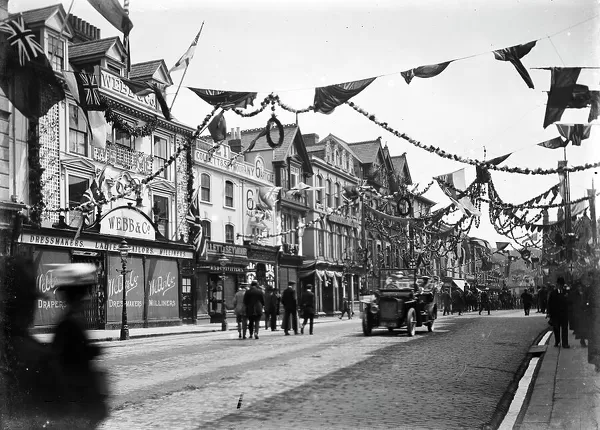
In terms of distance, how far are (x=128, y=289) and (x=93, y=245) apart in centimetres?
308

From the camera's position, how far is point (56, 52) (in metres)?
25.8

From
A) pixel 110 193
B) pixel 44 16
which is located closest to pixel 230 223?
pixel 110 193

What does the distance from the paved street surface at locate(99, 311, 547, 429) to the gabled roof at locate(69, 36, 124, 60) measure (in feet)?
50.2

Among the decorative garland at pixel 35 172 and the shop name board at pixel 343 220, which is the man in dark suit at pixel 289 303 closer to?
A: the decorative garland at pixel 35 172

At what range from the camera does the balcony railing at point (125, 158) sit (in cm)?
2856

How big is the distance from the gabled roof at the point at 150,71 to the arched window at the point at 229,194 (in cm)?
820

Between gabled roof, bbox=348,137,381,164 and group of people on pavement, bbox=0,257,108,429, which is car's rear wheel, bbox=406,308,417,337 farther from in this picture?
gabled roof, bbox=348,137,381,164

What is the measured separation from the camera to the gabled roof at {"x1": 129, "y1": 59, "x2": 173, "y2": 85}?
30.7 m

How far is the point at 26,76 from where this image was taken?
12.7 meters

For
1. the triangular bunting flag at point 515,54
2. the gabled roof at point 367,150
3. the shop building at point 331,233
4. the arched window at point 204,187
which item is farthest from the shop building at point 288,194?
the triangular bunting flag at point 515,54

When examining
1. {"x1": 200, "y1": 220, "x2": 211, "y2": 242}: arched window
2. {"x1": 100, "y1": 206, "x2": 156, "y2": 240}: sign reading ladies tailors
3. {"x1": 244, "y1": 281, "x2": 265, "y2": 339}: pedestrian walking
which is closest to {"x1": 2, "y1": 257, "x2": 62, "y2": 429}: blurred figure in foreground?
{"x1": 244, "y1": 281, "x2": 265, "y2": 339}: pedestrian walking

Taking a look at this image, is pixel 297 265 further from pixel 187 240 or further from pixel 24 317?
pixel 24 317

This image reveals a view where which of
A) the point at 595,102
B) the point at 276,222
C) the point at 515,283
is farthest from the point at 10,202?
the point at 515,283

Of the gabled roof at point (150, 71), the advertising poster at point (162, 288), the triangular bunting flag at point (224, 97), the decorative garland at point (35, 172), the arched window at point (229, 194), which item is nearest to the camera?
the triangular bunting flag at point (224, 97)
